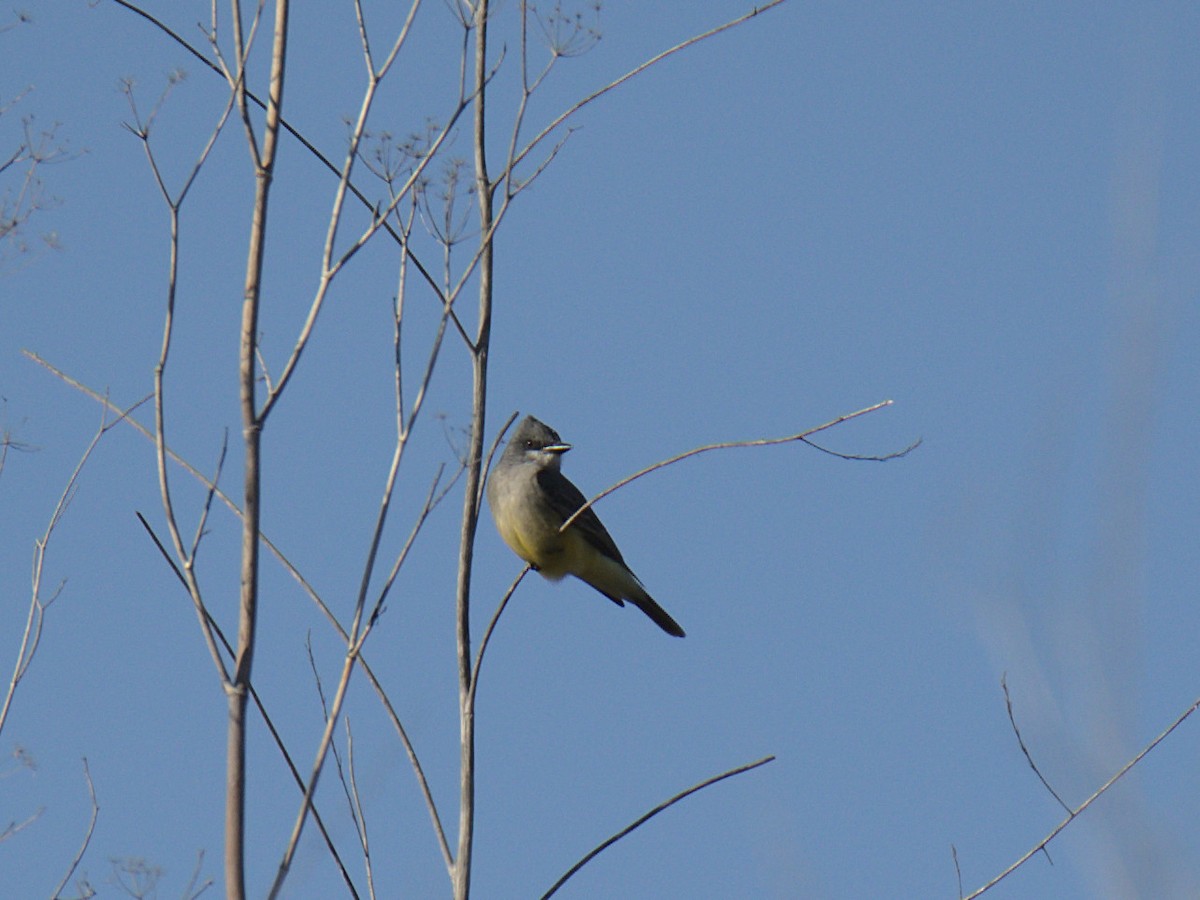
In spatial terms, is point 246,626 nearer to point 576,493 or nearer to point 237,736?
point 237,736

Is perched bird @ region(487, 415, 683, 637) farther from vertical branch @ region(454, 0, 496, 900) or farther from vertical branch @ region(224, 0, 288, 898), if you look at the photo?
vertical branch @ region(224, 0, 288, 898)

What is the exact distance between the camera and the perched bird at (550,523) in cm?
800

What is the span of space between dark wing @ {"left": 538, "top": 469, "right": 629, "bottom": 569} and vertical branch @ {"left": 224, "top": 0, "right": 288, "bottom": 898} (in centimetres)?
519

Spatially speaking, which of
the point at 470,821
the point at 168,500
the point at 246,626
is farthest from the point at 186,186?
the point at 470,821

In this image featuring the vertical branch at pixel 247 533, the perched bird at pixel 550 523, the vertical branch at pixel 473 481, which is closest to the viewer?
the vertical branch at pixel 247 533

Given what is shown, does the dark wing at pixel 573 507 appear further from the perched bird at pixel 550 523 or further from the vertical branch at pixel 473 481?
the vertical branch at pixel 473 481

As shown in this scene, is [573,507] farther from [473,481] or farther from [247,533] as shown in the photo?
[247,533]

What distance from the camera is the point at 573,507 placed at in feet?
27.2

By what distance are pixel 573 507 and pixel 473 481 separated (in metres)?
4.62

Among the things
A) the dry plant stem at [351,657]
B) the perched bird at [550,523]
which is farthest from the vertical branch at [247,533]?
the perched bird at [550,523]

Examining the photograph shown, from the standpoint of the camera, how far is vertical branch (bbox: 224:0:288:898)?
8.36 feet

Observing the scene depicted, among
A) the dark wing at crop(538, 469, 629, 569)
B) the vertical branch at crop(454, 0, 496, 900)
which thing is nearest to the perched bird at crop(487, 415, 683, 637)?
the dark wing at crop(538, 469, 629, 569)

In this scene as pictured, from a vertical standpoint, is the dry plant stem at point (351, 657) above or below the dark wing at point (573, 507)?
below

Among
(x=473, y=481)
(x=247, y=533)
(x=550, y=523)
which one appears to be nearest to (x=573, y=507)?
(x=550, y=523)
